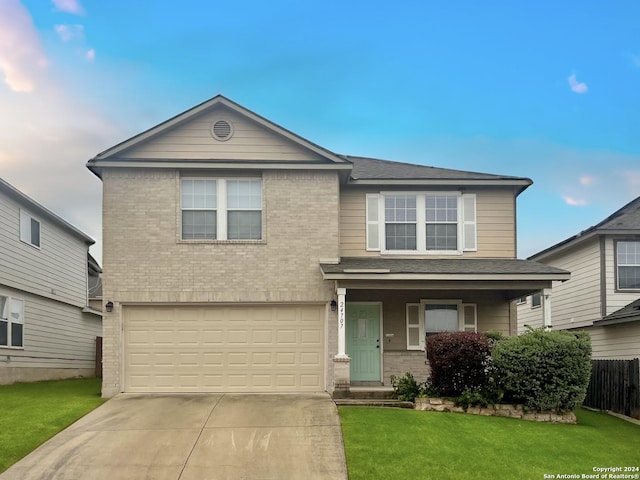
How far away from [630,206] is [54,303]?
1929cm

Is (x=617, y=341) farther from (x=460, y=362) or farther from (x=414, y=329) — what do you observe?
(x=460, y=362)

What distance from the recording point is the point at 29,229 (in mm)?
20625

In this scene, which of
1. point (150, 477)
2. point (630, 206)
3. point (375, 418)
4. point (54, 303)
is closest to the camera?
point (150, 477)

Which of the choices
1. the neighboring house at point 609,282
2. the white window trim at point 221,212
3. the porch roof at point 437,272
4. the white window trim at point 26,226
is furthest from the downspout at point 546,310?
the white window trim at point 26,226

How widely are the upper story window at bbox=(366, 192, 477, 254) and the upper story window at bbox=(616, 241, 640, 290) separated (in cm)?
494

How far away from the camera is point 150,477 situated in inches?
384

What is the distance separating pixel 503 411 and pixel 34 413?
955 cm

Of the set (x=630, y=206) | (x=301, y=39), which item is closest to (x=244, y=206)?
(x=301, y=39)

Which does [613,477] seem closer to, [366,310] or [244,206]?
[366,310]

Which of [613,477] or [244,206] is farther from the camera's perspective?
[244,206]

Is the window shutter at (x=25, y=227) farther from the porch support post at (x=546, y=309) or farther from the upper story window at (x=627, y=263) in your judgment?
the upper story window at (x=627, y=263)

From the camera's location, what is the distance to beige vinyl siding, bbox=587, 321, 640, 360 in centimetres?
1694

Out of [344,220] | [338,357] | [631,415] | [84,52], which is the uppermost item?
[84,52]

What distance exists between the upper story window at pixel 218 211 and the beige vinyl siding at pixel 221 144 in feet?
2.27
